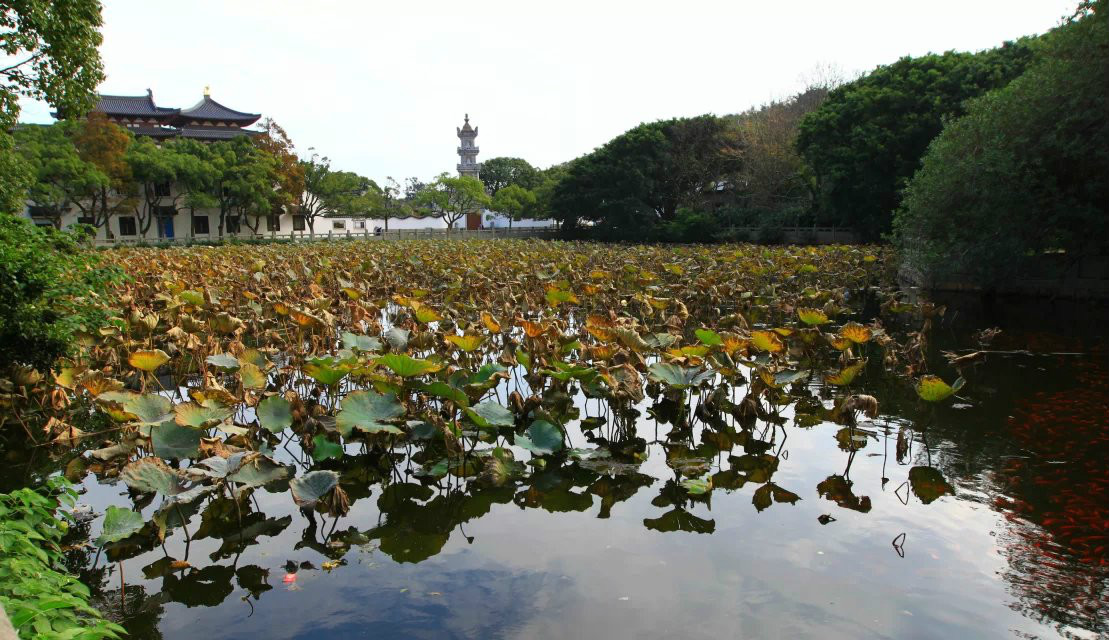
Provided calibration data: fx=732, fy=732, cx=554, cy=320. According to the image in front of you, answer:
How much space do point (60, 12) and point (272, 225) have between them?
104 feet

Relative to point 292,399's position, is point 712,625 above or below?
below

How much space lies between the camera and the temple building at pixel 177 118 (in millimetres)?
39219

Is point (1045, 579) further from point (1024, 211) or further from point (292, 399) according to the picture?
point (1024, 211)

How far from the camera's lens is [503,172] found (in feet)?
210

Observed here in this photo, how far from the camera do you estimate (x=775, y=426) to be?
5.94 metres

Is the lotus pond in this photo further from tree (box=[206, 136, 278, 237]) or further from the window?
the window

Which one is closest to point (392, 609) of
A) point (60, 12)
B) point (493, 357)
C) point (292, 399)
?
point (292, 399)

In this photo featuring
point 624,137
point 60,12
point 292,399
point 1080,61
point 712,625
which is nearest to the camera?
point 712,625

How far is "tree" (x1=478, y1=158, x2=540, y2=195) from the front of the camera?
62938mm

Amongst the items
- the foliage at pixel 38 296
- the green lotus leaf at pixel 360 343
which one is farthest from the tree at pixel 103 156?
the green lotus leaf at pixel 360 343

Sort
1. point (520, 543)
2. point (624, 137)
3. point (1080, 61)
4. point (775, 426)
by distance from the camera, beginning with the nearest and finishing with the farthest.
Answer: point (520, 543) → point (775, 426) → point (1080, 61) → point (624, 137)

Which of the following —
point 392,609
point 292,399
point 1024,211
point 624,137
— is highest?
point 624,137

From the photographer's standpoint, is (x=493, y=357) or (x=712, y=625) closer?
(x=712, y=625)

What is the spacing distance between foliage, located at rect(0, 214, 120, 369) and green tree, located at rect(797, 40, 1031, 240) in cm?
2063
